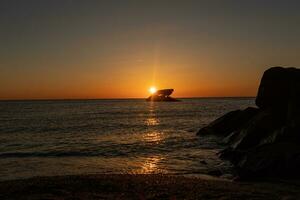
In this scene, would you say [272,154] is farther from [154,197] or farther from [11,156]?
[11,156]

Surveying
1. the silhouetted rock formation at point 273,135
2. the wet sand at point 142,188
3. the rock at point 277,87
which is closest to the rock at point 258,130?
the silhouetted rock formation at point 273,135

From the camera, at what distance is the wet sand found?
1308cm

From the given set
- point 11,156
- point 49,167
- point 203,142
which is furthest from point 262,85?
point 11,156

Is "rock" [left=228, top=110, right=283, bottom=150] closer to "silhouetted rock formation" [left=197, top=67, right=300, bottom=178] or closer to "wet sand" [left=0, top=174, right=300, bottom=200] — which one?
"silhouetted rock formation" [left=197, top=67, right=300, bottom=178]

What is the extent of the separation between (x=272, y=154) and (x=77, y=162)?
39.1 ft

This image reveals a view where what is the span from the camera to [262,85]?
27609 millimetres

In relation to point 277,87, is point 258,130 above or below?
below

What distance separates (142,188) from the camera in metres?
14.4

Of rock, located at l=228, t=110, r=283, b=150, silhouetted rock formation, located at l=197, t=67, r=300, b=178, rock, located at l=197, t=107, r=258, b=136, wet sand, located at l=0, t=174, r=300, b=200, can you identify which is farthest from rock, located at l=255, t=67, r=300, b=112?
wet sand, located at l=0, t=174, r=300, b=200

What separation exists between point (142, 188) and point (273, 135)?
35.6 feet

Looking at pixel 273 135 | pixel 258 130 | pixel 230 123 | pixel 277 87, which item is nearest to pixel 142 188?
pixel 273 135

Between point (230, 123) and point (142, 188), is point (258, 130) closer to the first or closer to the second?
point (230, 123)

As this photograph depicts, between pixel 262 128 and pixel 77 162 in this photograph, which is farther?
pixel 262 128

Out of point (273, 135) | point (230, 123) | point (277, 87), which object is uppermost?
point (277, 87)
